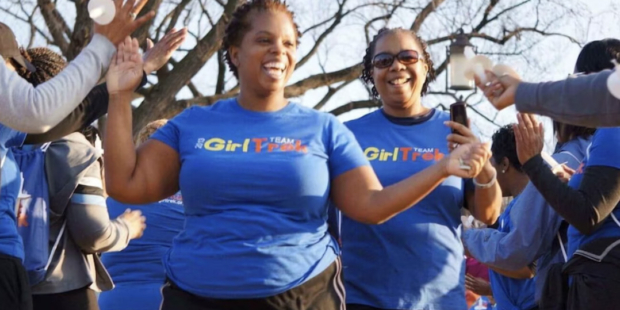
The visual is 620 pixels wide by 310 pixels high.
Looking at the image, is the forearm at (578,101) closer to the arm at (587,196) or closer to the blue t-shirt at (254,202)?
the blue t-shirt at (254,202)

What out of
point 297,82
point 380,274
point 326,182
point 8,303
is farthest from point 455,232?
point 297,82

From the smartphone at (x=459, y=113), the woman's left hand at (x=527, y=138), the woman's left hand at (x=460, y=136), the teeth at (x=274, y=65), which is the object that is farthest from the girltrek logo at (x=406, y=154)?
the teeth at (x=274, y=65)

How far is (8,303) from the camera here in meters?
4.77

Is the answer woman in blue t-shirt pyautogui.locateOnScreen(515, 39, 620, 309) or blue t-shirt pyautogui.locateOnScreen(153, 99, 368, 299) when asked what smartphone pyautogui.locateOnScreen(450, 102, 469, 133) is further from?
woman in blue t-shirt pyautogui.locateOnScreen(515, 39, 620, 309)

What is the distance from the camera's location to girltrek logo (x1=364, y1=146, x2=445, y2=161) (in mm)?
5320

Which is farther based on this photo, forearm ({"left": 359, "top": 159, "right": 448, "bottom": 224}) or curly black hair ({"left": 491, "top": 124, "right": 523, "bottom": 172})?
curly black hair ({"left": 491, "top": 124, "right": 523, "bottom": 172})

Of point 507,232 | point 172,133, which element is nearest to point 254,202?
point 172,133

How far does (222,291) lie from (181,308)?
197 mm

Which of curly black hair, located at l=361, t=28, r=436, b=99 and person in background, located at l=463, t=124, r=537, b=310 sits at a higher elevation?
curly black hair, located at l=361, t=28, r=436, b=99

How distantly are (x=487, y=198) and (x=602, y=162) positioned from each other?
56cm

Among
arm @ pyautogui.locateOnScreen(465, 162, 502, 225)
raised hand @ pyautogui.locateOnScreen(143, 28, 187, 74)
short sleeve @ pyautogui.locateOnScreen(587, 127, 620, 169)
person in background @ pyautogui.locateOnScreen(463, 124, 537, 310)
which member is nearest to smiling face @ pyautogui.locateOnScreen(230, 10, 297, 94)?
raised hand @ pyautogui.locateOnScreen(143, 28, 187, 74)

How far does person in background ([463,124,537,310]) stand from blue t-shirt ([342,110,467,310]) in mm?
804

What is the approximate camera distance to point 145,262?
6.70 m

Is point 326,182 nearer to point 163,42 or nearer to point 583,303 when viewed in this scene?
point 163,42
